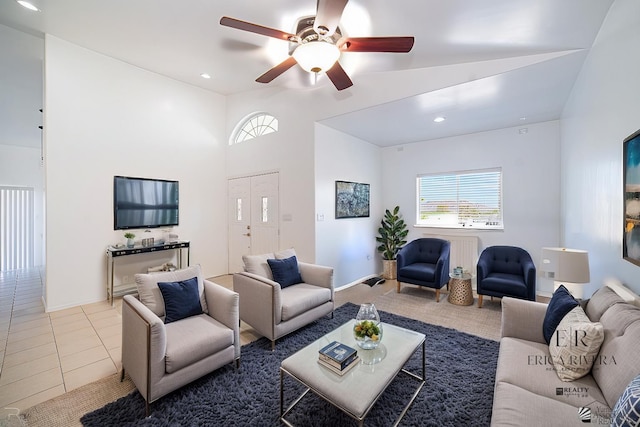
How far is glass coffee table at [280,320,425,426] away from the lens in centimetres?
148

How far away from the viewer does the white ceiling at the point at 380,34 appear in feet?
7.37

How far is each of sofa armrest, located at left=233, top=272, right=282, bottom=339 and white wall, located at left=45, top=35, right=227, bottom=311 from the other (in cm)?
266

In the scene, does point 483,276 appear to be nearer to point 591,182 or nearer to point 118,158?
point 591,182

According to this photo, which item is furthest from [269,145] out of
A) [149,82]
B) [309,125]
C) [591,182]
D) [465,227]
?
[591,182]

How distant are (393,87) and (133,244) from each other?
4530 mm

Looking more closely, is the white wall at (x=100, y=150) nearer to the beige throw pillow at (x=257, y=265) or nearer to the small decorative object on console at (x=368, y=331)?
the beige throw pillow at (x=257, y=265)

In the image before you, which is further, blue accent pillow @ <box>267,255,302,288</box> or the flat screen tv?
the flat screen tv

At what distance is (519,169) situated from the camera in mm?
4293

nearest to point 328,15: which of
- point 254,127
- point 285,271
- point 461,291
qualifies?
point 285,271

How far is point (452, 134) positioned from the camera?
4785 millimetres

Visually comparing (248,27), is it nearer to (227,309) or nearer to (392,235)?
(227,309)

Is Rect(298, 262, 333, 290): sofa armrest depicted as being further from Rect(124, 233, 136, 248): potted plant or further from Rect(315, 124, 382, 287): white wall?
Rect(124, 233, 136, 248): potted plant

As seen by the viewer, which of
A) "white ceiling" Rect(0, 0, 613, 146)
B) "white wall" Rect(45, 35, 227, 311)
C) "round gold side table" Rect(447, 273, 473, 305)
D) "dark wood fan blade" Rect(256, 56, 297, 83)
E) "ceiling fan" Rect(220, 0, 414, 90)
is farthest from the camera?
"round gold side table" Rect(447, 273, 473, 305)

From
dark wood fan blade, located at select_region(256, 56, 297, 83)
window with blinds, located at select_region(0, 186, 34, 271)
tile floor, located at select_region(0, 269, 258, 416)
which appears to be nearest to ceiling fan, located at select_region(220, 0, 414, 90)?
dark wood fan blade, located at select_region(256, 56, 297, 83)
